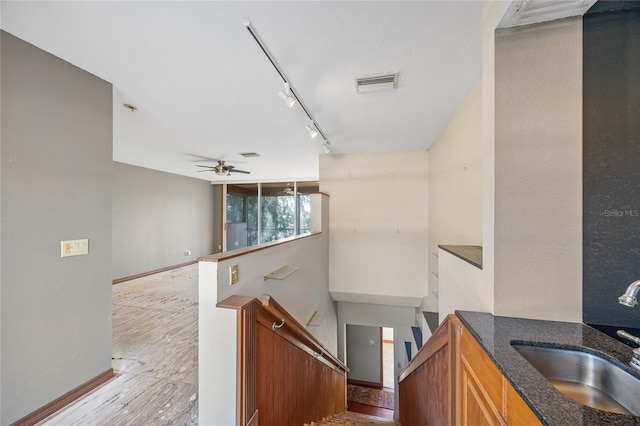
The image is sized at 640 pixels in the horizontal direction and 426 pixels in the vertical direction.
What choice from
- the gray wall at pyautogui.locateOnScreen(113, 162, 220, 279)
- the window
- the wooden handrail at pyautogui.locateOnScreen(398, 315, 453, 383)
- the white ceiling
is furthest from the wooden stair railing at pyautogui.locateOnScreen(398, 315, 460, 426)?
the gray wall at pyautogui.locateOnScreen(113, 162, 220, 279)

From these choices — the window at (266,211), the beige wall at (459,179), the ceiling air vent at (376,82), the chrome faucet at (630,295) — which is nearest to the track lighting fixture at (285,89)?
the ceiling air vent at (376,82)

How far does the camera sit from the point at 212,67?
183 cm

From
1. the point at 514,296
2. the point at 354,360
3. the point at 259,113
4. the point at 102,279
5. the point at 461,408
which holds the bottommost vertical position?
the point at 354,360

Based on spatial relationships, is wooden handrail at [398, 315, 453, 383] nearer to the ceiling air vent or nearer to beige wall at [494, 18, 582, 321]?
beige wall at [494, 18, 582, 321]

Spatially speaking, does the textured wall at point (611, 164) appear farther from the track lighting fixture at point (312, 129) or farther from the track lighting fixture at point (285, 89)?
the track lighting fixture at point (312, 129)

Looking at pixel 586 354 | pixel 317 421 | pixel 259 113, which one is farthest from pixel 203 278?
pixel 317 421

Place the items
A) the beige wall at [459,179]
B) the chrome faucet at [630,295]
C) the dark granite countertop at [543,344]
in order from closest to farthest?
1. the dark granite countertop at [543,344]
2. the chrome faucet at [630,295]
3. the beige wall at [459,179]

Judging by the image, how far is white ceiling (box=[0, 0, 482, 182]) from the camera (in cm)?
134

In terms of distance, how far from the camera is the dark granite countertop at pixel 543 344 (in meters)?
0.58

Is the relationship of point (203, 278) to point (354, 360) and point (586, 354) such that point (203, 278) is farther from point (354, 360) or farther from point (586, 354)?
point (354, 360)

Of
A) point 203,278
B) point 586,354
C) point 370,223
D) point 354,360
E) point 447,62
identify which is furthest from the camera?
point 354,360

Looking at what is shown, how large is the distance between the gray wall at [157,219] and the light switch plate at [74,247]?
12.2ft

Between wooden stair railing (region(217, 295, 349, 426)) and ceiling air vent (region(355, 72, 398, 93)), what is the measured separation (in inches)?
74.4

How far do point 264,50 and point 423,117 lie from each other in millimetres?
1961
